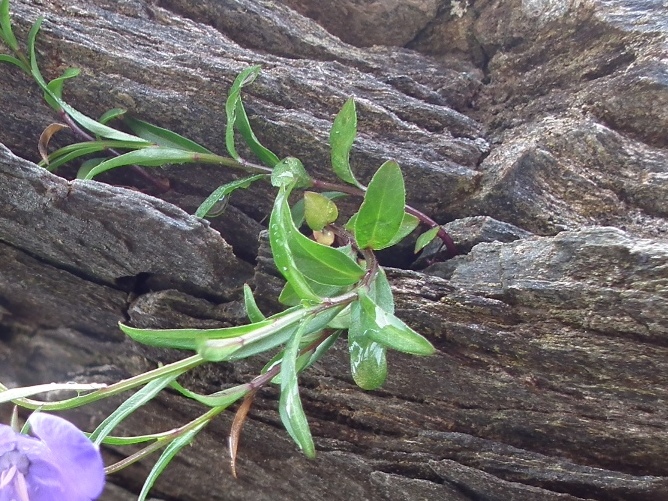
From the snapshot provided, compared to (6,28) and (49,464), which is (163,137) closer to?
(6,28)

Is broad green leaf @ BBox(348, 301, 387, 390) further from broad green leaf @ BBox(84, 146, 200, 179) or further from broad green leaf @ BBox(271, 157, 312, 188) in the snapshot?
broad green leaf @ BBox(84, 146, 200, 179)

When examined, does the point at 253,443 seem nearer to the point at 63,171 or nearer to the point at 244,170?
the point at 244,170

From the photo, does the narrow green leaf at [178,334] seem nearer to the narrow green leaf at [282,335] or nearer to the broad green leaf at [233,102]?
the narrow green leaf at [282,335]

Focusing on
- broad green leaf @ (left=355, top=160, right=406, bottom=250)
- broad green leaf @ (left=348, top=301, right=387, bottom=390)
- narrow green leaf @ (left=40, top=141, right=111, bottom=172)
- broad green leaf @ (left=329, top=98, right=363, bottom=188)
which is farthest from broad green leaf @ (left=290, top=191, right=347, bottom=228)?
narrow green leaf @ (left=40, top=141, right=111, bottom=172)

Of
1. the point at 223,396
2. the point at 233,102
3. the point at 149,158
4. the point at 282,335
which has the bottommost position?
the point at 223,396

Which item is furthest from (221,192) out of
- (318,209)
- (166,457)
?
(166,457)
